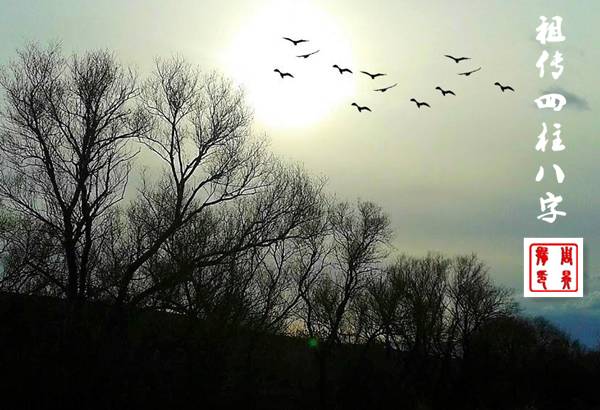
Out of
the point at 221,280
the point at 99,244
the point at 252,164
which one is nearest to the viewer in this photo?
the point at 221,280

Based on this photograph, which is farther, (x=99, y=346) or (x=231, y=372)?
(x=231, y=372)

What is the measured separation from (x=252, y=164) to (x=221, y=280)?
7.97 m

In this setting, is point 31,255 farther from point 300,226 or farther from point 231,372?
point 300,226

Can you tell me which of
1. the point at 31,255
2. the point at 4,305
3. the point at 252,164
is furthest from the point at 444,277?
the point at 4,305

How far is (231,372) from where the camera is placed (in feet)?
70.6

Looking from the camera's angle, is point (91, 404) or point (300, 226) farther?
point (300, 226)

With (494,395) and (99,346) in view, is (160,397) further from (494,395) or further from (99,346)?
(494,395)

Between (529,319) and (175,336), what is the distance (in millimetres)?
Answer: 49740

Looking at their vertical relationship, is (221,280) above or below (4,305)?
above

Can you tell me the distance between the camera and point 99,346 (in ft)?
56.2

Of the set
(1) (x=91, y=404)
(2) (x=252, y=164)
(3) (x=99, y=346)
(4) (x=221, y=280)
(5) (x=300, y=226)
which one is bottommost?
(1) (x=91, y=404)

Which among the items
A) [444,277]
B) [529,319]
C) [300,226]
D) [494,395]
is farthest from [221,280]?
[529,319]

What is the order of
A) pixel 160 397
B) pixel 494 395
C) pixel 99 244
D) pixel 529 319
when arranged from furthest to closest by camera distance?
pixel 529 319 < pixel 494 395 < pixel 99 244 < pixel 160 397

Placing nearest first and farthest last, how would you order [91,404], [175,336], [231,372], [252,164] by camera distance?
[91,404], [175,336], [231,372], [252,164]
